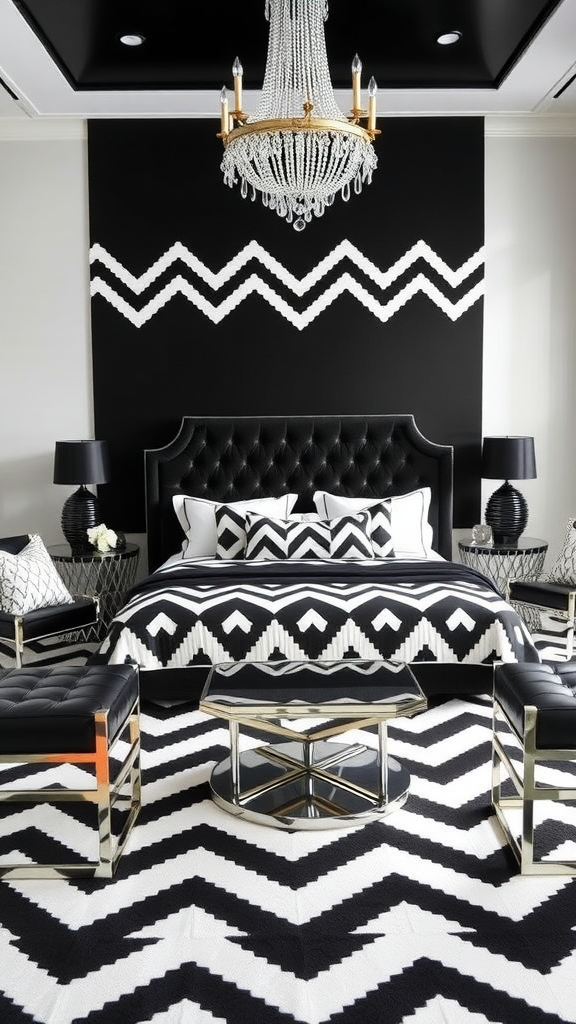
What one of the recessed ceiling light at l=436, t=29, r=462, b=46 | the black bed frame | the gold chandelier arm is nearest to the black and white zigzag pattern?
the gold chandelier arm

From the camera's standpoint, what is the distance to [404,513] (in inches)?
203

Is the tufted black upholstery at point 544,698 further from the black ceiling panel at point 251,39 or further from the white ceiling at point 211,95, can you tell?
the white ceiling at point 211,95

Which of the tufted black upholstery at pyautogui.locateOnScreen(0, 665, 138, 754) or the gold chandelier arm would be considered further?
the gold chandelier arm

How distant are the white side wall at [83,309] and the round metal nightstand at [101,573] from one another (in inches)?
18.7

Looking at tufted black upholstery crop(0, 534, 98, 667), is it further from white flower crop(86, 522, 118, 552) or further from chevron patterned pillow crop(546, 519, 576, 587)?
chevron patterned pillow crop(546, 519, 576, 587)

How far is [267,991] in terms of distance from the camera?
203 cm

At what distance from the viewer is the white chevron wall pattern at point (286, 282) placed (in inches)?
219

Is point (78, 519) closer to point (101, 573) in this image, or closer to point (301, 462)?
point (101, 573)

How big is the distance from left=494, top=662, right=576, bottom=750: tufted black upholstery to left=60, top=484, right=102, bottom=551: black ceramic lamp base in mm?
3129

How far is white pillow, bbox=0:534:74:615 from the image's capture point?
4.23 meters

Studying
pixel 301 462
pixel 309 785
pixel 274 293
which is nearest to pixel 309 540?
pixel 301 462

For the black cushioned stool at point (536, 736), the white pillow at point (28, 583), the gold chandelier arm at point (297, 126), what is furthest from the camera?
the white pillow at point (28, 583)

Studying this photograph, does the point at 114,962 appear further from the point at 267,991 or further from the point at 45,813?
the point at 45,813

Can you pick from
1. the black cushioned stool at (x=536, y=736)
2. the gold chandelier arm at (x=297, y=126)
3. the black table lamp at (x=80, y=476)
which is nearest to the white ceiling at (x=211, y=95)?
the gold chandelier arm at (x=297, y=126)
